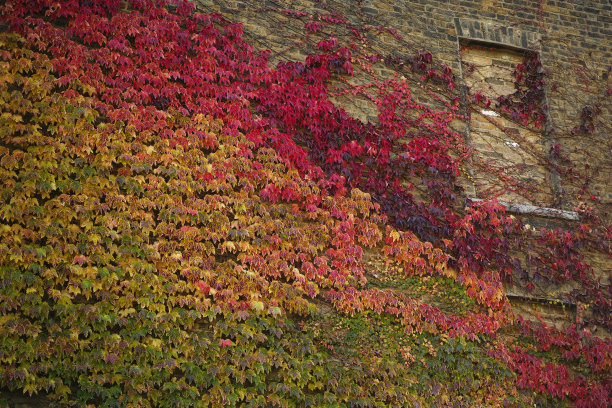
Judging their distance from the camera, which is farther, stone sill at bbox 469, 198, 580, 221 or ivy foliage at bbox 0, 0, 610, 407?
stone sill at bbox 469, 198, 580, 221

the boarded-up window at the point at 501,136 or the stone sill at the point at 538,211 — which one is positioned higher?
the boarded-up window at the point at 501,136

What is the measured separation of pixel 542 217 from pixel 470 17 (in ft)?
11.0

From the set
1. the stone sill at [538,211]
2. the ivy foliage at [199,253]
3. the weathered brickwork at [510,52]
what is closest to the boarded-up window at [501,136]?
the weathered brickwork at [510,52]

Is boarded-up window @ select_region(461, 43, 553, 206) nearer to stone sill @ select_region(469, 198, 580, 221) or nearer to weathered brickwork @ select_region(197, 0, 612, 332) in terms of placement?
weathered brickwork @ select_region(197, 0, 612, 332)

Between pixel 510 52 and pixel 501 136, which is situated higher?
pixel 510 52

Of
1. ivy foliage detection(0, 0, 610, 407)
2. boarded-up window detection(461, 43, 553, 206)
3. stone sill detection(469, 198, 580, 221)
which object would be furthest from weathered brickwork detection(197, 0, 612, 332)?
ivy foliage detection(0, 0, 610, 407)

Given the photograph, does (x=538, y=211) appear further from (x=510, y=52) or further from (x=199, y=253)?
(x=199, y=253)

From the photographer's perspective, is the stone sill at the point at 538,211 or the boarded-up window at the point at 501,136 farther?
the boarded-up window at the point at 501,136

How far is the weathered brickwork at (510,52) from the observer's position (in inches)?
338

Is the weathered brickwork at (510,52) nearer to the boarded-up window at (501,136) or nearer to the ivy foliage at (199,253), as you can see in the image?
the boarded-up window at (501,136)

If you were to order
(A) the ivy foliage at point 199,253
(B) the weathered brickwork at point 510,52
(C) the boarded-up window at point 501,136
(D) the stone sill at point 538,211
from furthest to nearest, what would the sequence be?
1. (C) the boarded-up window at point 501,136
2. (B) the weathered brickwork at point 510,52
3. (D) the stone sill at point 538,211
4. (A) the ivy foliage at point 199,253

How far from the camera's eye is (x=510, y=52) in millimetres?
9672

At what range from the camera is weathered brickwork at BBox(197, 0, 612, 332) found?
859 cm

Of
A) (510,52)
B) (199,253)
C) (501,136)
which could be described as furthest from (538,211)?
(199,253)
